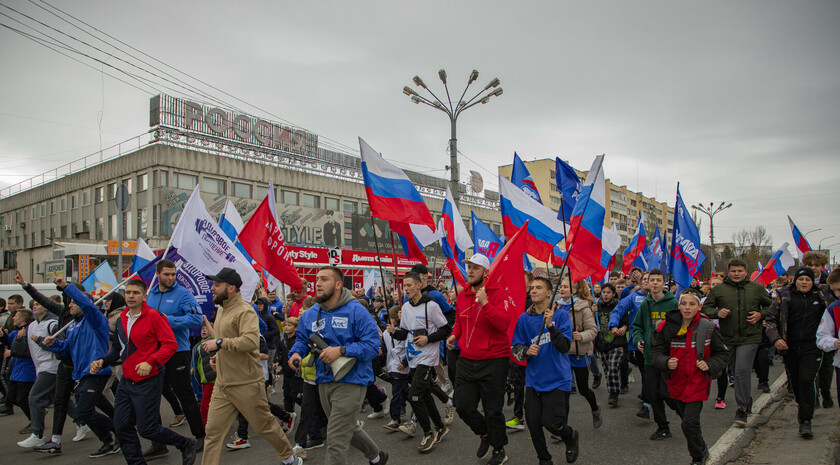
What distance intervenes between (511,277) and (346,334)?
1798mm

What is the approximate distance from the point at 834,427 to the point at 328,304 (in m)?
5.89

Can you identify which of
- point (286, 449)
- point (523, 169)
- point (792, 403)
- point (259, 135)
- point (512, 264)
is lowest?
point (792, 403)

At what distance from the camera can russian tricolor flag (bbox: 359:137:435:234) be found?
27.2 ft

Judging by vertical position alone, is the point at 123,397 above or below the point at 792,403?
above

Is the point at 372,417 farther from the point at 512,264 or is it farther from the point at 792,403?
the point at 792,403

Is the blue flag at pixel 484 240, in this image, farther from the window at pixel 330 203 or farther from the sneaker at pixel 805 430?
the window at pixel 330 203

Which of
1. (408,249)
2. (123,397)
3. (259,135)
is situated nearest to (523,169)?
(408,249)

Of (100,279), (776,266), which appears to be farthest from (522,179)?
(776,266)

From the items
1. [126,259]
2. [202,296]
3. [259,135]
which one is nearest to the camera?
[202,296]

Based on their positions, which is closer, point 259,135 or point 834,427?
point 834,427

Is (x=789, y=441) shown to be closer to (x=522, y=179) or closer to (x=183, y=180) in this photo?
(x=522, y=179)

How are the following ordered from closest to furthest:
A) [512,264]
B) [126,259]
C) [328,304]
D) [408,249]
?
1. [328,304]
2. [512,264]
3. [408,249]
4. [126,259]

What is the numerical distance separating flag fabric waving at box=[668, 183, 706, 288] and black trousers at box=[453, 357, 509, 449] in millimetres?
5276

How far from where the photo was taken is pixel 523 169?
11344 millimetres
